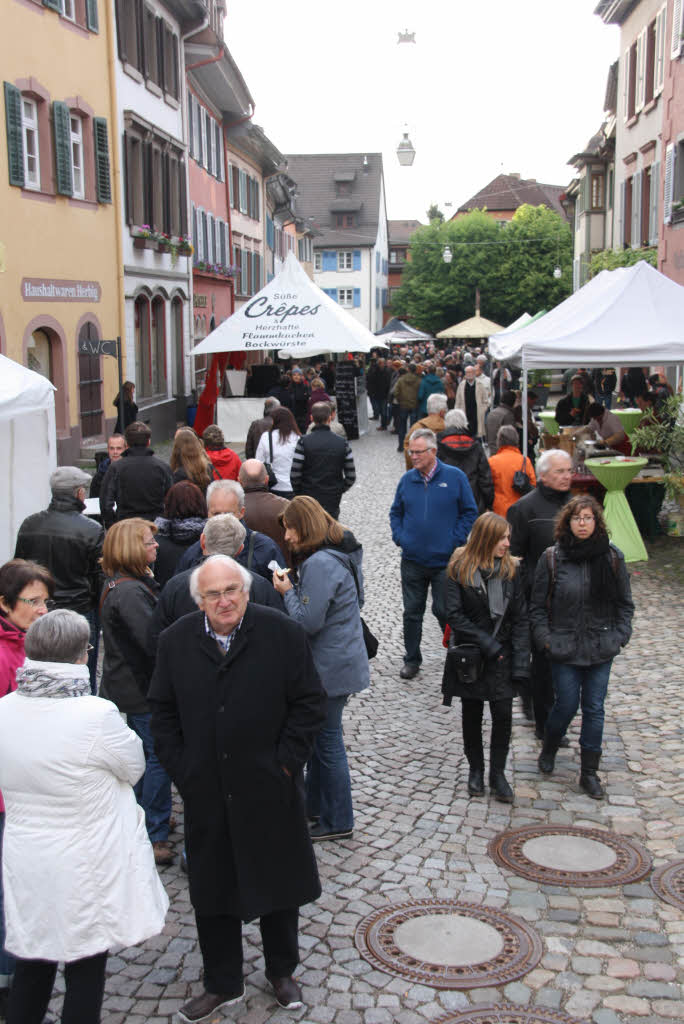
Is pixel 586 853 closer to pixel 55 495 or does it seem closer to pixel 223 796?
pixel 223 796

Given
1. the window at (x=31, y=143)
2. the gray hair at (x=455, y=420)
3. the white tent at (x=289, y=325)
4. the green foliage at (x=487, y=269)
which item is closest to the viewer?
the gray hair at (x=455, y=420)

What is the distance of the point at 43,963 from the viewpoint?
3.80 m

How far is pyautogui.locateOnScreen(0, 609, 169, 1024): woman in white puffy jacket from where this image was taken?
142 inches

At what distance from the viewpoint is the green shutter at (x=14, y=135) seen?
16.3 metres

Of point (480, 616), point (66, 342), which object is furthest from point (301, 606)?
point (66, 342)

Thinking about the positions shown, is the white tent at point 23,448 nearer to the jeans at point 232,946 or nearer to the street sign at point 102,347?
the street sign at point 102,347

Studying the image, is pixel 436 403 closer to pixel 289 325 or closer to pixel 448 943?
pixel 289 325

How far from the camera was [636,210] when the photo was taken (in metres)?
28.6

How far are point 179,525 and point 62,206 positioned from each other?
13.8 m

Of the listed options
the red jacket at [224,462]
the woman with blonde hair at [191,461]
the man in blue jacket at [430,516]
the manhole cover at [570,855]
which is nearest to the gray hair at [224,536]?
the manhole cover at [570,855]

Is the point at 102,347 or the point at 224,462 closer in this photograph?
the point at 224,462

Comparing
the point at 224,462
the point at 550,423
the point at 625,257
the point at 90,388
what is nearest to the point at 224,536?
the point at 224,462

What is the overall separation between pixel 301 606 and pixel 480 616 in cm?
116

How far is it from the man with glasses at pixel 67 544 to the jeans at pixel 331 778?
178 centimetres
